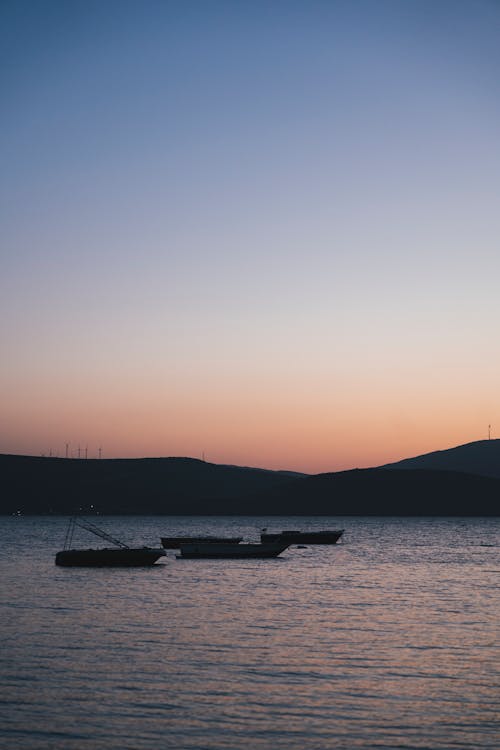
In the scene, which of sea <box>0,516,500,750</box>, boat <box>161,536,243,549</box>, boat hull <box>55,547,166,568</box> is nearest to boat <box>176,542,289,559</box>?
boat <box>161,536,243,549</box>

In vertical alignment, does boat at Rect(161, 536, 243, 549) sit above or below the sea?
above

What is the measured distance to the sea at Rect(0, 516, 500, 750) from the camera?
87.0ft

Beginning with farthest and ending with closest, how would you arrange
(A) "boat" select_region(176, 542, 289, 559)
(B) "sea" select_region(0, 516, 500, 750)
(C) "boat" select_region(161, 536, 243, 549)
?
(C) "boat" select_region(161, 536, 243, 549) → (A) "boat" select_region(176, 542, 289, 559) → (B) "sea" select_region(0, 516, 500, 750)

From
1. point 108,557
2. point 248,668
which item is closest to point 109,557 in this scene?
point 108,557

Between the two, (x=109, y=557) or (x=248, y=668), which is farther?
(x=109, y=557)

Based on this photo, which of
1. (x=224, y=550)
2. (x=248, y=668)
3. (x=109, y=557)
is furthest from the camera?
(x=224, y=550)

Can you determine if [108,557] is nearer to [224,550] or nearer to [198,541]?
[224,550]

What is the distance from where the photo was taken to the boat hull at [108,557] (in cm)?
9925

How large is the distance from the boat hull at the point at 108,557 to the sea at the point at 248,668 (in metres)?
20.5

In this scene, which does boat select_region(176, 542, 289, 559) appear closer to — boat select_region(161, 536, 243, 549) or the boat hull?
boat select_region(161, 536, 243, 549)

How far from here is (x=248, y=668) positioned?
3684cm

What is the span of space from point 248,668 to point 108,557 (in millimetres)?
64904

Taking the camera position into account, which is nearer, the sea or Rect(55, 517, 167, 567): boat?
the sea

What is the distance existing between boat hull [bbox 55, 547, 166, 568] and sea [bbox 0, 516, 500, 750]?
20.5 meters
